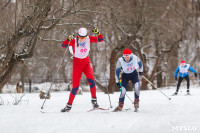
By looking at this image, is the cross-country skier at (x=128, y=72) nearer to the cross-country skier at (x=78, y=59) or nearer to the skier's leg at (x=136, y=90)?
the skier's leg at (x=136, y=90)

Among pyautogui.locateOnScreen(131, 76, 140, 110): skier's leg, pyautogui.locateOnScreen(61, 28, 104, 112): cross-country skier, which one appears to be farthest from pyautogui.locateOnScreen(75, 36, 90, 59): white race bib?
pyautogui.locateOnScreen(131, 76, 140, 110): skier's leg

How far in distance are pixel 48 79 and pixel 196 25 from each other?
14863 mm

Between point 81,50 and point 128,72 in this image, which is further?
point 128,72

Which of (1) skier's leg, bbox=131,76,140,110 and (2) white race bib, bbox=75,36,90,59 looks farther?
(1) skier's leg, bbox=131,76,140,110

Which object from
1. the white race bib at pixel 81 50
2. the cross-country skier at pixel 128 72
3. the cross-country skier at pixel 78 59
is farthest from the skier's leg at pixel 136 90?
the white race bib at pixel 81 50

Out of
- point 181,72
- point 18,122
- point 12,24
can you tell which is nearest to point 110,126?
point 18,122

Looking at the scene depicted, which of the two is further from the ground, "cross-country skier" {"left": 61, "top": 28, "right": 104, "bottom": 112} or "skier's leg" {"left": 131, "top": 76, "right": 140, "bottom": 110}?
"cross-country skier" {"left": 61, "top": 28, "right": 104, "bottom": 112}

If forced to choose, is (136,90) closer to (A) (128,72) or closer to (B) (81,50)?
(A) (128,72)

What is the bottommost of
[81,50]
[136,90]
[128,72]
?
[136,90]

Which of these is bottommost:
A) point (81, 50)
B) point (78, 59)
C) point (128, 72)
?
point (128, 72)

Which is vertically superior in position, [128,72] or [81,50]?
[81,50]

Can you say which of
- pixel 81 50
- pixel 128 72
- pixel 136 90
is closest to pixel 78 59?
pixel 81 50

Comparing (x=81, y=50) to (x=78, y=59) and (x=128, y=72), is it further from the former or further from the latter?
(x=128, y=72)

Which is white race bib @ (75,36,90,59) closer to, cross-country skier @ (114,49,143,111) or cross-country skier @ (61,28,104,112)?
cross-country skier @ (61,28,104,112)
